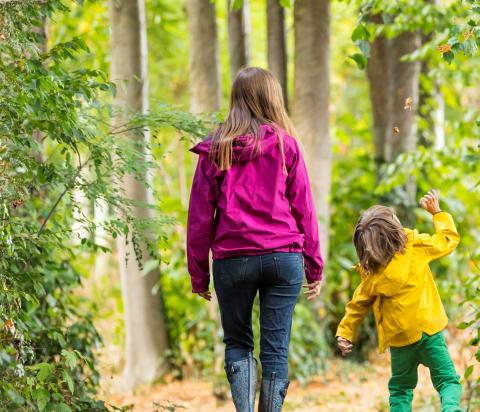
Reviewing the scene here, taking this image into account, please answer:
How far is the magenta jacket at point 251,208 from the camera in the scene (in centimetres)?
390

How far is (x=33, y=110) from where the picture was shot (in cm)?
394

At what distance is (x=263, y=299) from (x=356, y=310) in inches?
26.6

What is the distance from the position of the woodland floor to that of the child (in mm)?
2482

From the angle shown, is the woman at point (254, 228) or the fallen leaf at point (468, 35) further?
the fallen leaf at point (468, 35)

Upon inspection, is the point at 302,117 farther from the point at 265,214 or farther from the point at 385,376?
the point at 265,214

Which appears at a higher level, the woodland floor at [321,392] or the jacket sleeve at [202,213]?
the jacket sleeve at [202,213]

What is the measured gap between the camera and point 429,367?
14.1ft

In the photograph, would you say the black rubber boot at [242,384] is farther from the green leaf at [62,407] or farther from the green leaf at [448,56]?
the green leaf at [448,56]

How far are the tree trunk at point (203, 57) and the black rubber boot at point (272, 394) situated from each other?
192 inches

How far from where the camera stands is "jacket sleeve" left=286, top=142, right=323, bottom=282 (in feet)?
13.3

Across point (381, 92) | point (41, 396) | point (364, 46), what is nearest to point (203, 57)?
point (381, 92)

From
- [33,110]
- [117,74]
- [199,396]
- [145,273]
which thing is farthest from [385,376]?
[33,110]

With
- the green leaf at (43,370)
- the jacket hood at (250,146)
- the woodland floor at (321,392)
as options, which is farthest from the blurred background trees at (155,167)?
the jacket hood at (250,146)

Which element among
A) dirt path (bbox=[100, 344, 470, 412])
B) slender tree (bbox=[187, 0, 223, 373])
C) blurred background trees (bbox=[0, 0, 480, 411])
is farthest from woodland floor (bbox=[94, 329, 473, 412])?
slender tree (bbox=[187, 0, 223, 373])
